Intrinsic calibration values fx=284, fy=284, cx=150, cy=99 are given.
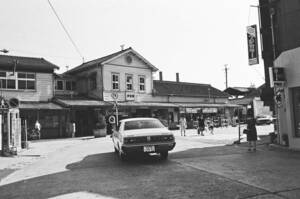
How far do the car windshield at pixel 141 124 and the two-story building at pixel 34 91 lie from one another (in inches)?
620

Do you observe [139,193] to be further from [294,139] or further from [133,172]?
[294,139]

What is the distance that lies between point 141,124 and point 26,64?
63.3 feet

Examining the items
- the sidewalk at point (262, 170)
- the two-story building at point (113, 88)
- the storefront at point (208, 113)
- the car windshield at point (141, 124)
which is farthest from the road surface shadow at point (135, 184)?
the storefront at point (208, 113)

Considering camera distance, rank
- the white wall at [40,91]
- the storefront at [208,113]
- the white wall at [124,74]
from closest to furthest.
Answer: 1. the white wall at [40,91]
2. the white wall at [124,74]
3. the storefront at [208,113]

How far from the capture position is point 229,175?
23.9ft

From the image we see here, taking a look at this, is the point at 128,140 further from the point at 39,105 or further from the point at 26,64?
the point at 26,64

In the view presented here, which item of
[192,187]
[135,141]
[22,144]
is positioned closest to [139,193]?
[192,187]

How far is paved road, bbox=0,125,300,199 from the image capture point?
5762 millimetres

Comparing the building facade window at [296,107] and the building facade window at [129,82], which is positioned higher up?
the building facade window at [129,82]

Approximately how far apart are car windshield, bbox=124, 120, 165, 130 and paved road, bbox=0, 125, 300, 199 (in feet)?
4.71

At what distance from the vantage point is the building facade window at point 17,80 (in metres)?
25.3

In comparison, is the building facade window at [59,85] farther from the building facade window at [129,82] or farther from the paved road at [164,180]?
the paved road at [164,180]

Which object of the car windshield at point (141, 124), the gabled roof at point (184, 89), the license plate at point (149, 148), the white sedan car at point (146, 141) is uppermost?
the gabled roof at point (184, 89)

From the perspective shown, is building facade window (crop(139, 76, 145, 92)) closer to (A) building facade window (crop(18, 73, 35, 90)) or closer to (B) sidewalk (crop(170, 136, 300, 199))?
(A) building facade window (crop(18, 73, 35, 90))
